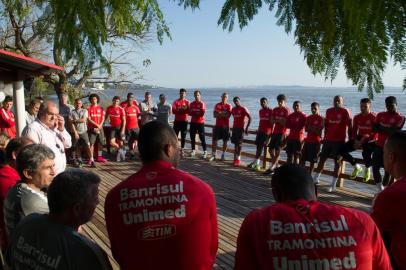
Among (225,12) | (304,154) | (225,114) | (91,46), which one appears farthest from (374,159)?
(91,46)

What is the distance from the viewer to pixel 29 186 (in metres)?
2.62

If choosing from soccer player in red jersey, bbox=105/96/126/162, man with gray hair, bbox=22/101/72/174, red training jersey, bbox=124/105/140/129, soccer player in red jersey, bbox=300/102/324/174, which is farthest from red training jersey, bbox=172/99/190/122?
man with gray hair, bbox=22/101/72/174

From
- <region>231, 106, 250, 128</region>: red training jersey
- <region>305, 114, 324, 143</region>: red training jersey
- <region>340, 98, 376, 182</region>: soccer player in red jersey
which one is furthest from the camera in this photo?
<region>231, 106, 250, 128</region>: red training jersey

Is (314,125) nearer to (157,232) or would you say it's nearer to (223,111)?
(223,111)

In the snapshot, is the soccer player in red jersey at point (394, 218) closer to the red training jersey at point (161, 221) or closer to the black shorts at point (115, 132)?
the red training jersey at point (161, 221)

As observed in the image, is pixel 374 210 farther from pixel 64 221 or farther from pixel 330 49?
pixel 64 221

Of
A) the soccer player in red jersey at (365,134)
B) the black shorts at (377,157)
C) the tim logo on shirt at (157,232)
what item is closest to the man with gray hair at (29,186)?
the tim logo on shirt at (157,232)

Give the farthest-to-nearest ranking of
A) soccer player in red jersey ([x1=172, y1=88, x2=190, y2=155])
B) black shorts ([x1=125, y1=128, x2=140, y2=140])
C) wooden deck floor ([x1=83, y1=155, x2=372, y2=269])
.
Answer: soccer player in red jersey ([x1=172, y1=88, x2=190, y2=155]), black shorts ([x1=125, y1=128, x2=140, y2=140]), wooden deck floor ([x1=83, y1=155, x2=372, y2=269])

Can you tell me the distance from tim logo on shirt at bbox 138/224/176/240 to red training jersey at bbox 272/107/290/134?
25.8 ft

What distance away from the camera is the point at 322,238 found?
1.65m

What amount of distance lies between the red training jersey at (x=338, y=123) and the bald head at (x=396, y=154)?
558 cm

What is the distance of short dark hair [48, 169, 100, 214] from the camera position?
6.23ft

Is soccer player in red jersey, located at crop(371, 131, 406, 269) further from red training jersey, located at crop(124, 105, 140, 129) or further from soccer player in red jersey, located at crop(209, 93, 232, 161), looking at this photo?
red training jersey, located at crop(124, 105, 140, 129)

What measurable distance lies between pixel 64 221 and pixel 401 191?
1767 mm
